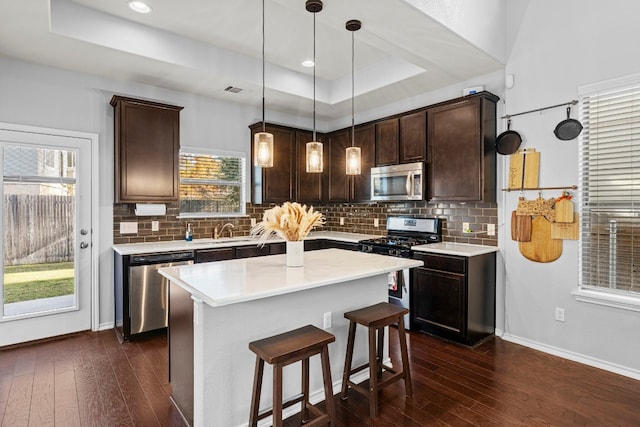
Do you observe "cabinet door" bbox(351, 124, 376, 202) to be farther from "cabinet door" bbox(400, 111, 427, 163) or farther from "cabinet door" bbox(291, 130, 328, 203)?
"cabinet door" bbox(291, 130, 328, 203)

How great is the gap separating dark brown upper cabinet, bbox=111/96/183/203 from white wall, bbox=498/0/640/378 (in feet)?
11.8

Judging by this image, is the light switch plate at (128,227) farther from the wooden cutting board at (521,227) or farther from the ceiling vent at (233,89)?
the wooden cutting board at (521,227)

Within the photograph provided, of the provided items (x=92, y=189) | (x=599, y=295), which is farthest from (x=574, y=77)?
(x=92, y=189)

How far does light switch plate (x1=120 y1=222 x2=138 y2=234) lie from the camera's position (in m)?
4.01

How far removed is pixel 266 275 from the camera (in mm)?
2244

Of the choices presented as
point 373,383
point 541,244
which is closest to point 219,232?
point 373,383

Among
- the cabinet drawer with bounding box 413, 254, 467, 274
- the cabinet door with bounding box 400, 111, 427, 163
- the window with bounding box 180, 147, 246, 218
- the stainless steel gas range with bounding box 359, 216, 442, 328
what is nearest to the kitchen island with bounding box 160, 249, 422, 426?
the cabinet drawer with bounding box 413, 254, 467, 274

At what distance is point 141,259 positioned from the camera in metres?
3.57

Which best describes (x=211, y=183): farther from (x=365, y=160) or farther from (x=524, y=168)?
(x=524, y=168)

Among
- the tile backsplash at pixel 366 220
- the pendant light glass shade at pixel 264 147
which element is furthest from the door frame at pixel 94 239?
the pendant light glass shade at pixel 264 147

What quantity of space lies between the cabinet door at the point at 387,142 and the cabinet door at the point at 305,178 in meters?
0.94

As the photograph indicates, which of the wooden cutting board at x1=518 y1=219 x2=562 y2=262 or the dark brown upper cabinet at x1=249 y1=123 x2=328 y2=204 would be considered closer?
the wooden cutting board at x1=518 y1=219 x2=562 y2=262

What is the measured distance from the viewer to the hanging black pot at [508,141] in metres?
3.54

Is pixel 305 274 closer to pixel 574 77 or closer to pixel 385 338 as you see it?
pixel 385 338
